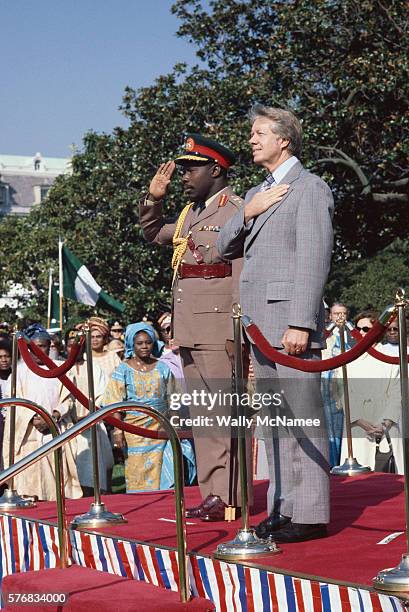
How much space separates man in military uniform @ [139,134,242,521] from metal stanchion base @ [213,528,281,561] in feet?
3.19

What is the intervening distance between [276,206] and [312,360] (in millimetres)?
785

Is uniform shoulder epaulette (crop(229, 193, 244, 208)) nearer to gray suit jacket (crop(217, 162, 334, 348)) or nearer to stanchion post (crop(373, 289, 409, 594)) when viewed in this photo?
gray suit jacket (crop(217, 162, 334, 348))

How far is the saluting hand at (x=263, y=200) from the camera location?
207 inches

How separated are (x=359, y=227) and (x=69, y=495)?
16.5 meters

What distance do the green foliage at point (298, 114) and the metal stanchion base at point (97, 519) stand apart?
1406 centimetres

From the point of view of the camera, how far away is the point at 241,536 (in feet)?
16.5

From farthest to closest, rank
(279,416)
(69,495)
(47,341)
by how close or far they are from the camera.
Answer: (47,341), (69,495), (279,416)

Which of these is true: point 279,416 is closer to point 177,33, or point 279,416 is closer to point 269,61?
point 269,61

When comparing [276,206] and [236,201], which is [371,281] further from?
[276,206]

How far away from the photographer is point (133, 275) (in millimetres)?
26484

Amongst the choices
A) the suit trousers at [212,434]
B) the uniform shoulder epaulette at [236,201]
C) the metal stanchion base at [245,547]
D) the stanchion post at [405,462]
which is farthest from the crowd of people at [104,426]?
the stanchion post at [405,462]

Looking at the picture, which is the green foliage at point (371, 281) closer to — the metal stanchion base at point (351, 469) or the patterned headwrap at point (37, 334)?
the patterned headwrap at point (37, 334)

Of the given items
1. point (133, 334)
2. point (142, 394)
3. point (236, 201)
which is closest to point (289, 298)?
point (236, 201)

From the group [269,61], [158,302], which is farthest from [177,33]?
[158,302]
